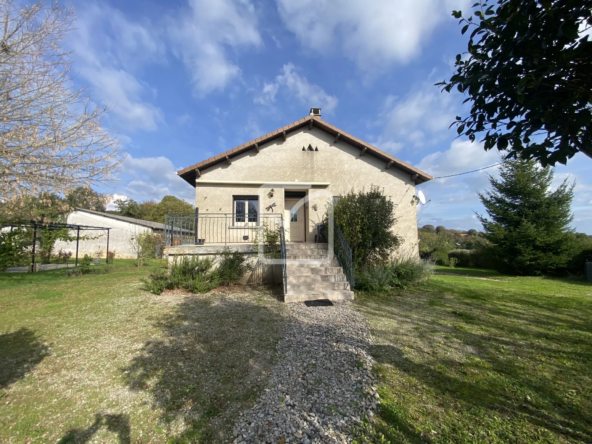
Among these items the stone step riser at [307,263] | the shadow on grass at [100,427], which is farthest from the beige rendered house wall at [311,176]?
the shadow on grass at [100,427]

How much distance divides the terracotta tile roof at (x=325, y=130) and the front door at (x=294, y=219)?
2.76 m

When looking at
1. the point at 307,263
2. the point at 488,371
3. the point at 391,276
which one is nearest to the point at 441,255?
the point at 391,276

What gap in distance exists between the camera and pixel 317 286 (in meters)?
6.92

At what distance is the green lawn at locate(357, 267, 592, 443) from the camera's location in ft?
7.27

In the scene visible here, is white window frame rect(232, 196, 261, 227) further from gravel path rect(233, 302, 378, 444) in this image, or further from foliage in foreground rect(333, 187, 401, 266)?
gravel path rect(233, 302, 378, 444)

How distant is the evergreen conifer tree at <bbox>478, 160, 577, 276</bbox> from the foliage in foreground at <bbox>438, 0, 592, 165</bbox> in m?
15.4

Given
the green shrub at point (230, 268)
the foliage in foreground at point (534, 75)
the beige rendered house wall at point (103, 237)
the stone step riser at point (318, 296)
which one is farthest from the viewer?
the beige rendered house wall at point (103, 237)

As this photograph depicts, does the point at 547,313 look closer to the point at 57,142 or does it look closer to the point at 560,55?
the point at 560,55

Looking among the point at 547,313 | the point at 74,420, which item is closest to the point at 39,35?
the point at 74,420

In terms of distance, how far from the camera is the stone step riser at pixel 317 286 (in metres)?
6.79

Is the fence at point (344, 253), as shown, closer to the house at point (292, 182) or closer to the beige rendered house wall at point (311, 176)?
the house at point (292, 182)

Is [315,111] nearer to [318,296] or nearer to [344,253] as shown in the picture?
[344,253]

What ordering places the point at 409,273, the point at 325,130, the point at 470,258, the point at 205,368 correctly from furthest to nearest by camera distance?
the point at 470,258 < the point at 325,130 < the point at 409,273 < the point at 205,368

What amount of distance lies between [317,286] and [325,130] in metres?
6.95
